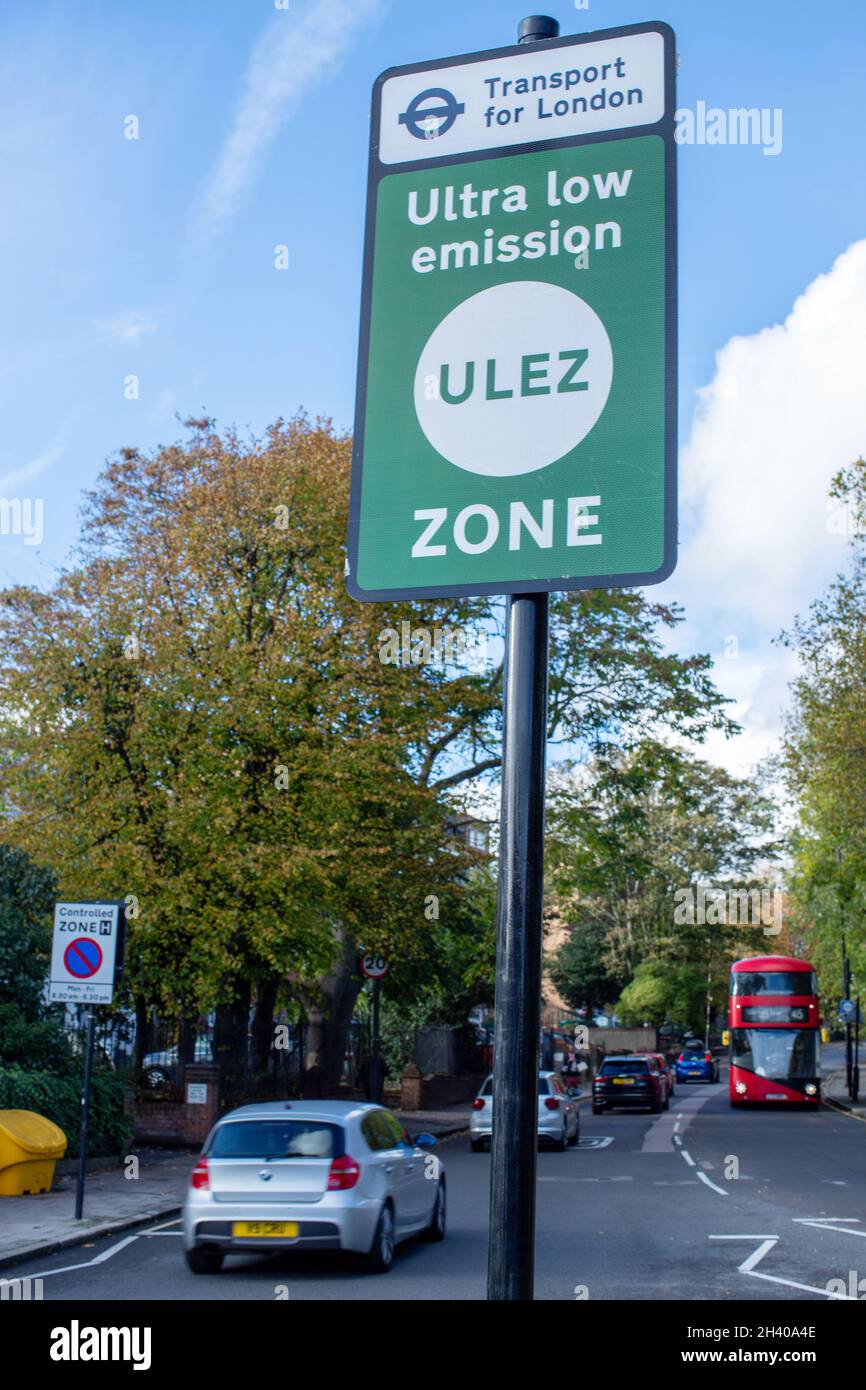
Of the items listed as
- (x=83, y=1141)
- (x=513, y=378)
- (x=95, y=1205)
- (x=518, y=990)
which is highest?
(x=513, y=378)

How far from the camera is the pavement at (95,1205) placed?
13.2m

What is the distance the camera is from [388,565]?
366cm

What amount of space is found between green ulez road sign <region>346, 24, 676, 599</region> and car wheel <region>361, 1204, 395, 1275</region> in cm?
952

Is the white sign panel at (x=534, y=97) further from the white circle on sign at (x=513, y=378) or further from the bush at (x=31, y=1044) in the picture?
the bush at (x=31, y=1044)

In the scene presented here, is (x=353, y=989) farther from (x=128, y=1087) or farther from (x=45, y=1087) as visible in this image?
(x=45, y=1087)

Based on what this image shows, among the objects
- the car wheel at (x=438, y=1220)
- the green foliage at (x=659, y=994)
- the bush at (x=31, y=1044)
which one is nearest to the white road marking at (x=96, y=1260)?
the car wheel at (x=438, y=1220)

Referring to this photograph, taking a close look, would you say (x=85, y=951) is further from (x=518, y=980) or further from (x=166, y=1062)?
(x=518, y=980)

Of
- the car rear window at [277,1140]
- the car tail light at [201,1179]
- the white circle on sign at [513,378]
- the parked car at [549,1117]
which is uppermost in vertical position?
the white circle on sign at [513,378]

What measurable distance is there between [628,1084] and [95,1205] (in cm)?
2688

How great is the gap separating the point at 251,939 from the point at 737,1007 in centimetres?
2430

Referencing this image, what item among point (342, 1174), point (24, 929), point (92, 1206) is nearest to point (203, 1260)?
point (342, 1174)

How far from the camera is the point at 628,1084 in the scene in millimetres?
40719

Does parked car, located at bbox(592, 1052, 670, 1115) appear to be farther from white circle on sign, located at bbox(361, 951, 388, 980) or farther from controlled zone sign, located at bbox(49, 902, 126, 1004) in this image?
controlled zone sign, located at bbox(49, 902, 126, 1004)

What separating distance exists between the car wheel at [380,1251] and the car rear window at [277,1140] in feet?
2.31
